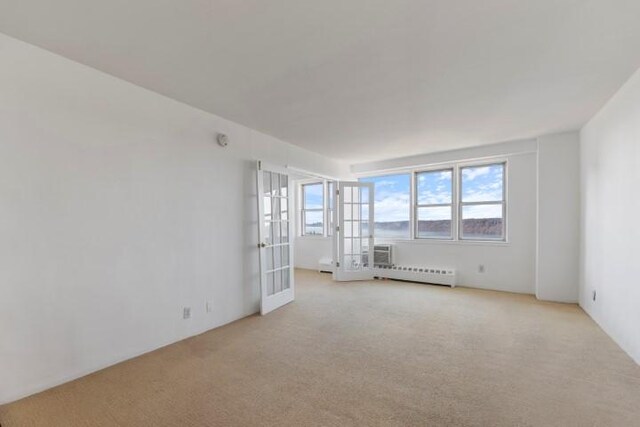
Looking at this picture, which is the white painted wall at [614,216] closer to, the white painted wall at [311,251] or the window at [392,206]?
the window at [392,206]

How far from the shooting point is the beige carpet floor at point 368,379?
6.10 ft

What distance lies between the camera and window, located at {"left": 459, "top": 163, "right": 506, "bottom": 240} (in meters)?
5.08

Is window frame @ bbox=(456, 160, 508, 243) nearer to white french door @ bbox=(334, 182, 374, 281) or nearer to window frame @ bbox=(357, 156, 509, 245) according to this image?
window frame @ bbox=(357, 156, 509, 245)

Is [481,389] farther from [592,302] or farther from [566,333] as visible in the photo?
[592,302]

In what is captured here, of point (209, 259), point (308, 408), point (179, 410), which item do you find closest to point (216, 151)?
point (209, 259)

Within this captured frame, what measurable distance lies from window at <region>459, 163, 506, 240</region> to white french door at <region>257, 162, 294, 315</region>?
131 inches

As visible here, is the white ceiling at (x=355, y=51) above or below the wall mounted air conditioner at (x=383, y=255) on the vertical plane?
above

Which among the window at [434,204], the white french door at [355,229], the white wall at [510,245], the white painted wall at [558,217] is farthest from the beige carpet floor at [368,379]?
the white french door at [355,229]

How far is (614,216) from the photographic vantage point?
295 cm

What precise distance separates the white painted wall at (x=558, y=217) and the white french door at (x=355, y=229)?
2.87 m

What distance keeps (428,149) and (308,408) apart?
4.53 m

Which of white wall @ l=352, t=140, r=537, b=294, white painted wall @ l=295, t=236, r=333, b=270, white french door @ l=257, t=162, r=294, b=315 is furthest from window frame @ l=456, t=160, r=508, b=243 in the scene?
white french door @ l=257, t=162, r=294, b=315

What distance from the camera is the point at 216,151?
347cm

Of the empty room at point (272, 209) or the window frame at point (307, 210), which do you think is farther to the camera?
the window frame at point (307, 210)
